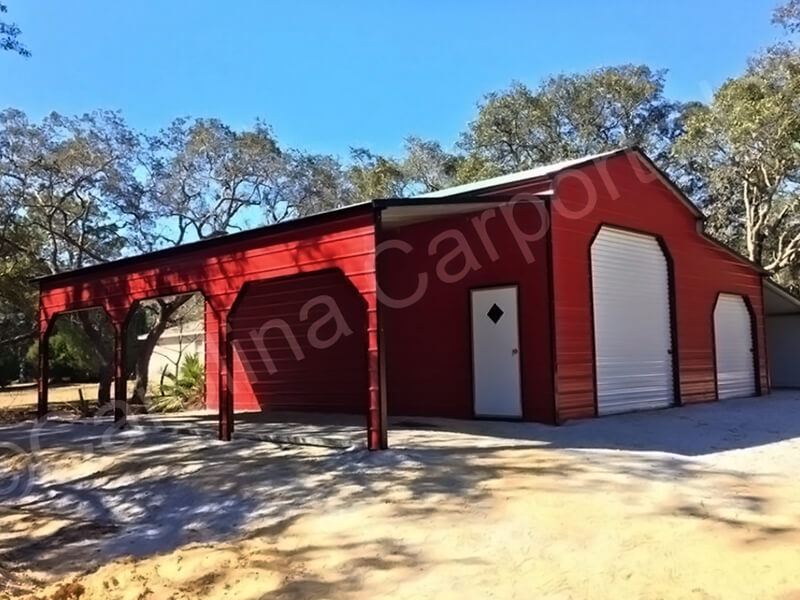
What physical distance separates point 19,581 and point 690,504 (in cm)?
512

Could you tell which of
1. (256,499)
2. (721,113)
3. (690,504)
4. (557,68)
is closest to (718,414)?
(690,504)

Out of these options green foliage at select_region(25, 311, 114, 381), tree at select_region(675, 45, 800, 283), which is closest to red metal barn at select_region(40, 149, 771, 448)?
tree at select_region(675, 45, 800, 283)

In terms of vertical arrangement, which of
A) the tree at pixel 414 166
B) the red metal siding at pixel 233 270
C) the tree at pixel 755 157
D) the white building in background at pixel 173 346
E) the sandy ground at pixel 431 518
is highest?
the tree at pixel 414 166

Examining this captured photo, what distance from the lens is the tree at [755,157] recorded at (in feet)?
63.2

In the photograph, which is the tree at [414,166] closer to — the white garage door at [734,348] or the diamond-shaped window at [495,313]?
the white garage door at [734,348]

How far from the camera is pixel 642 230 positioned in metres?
11.8

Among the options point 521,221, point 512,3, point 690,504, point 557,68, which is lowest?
point 690,504

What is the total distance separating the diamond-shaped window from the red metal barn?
0.02 m

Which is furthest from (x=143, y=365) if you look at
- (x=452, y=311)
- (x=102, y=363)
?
(x=452, y=311)

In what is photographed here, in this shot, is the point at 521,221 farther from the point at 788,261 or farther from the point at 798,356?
the point at 788,261

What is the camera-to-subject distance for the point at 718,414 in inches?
428

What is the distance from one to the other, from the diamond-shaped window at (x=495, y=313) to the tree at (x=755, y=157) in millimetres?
12922

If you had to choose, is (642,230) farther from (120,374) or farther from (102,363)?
(102,363)

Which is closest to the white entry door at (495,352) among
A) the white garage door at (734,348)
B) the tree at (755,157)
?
the white garage door at (734,348)
